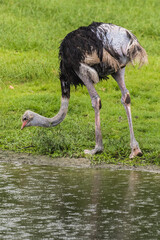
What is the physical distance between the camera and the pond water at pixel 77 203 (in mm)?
5371

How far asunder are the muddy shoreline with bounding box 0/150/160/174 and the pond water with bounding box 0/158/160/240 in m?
0.20

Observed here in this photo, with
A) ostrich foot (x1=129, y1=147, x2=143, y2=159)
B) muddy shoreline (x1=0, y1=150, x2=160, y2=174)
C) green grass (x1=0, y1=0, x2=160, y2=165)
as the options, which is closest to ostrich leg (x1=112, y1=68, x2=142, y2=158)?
ostrich foot (x1=129, y1=147, x2=143, y2=159)

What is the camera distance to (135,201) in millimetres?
6414

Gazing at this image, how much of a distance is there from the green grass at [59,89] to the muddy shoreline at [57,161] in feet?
0.54

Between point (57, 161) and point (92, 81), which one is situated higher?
point (92, 81)

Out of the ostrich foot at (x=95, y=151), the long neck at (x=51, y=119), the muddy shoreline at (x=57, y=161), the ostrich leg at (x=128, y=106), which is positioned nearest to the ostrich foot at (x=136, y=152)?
the ostrich leg at (x=128, y=106)

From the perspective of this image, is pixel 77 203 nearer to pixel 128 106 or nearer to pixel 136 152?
pixel 136 152

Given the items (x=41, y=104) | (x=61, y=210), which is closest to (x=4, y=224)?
(x=61, y=210)

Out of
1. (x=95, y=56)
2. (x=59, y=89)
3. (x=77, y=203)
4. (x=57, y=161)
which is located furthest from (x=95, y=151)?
(x=59, y=89)

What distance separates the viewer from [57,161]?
8562 millimetres

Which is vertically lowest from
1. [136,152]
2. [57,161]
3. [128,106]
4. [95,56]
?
[57,161]

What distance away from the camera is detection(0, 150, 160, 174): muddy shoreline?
26.8 ft

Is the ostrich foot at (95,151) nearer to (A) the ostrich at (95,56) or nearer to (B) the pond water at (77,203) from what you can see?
(A) the ostrich at (95,56)

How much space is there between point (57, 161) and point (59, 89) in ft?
13.3
